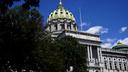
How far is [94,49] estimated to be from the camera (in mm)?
91375

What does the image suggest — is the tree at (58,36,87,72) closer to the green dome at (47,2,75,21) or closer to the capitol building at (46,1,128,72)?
the capitol building at (46,1,128,72)

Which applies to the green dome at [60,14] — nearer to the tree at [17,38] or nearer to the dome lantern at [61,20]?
the dome lantern at [61,20]

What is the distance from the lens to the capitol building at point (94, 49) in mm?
89938

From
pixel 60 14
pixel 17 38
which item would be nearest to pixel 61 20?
pixel 60 14

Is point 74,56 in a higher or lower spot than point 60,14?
lower

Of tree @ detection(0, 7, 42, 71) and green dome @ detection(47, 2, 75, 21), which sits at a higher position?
green dome @ detection(47, 2, 75, 21)

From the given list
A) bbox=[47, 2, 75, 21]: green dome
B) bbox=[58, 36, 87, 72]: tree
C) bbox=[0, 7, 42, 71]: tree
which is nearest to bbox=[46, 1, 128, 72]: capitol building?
bbox=[47, 2, 75, 21]: green dome

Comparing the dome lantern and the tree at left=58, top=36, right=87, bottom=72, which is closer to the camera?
the tree at left=58, top=36, right=87, bottom=72

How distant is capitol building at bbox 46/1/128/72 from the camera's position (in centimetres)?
8994

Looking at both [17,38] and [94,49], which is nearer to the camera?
[17,38]

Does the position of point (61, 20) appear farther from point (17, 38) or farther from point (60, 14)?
point (17, 38)

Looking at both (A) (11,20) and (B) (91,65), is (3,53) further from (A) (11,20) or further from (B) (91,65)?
(B) (91,65)

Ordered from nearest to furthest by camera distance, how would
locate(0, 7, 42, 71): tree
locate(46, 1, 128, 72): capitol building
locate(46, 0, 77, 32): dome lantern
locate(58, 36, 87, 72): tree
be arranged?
locate(0, 7, 42, 71): tree < locate(58, 36, 87, 72): tree < locate(46, 1, 128, 72): capitol building < locate(46, 0, 77, 32): dome lantern

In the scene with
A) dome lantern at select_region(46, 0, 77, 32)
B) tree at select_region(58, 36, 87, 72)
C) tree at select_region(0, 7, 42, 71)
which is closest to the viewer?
tree at select_region(0, 7, 42, 71)
